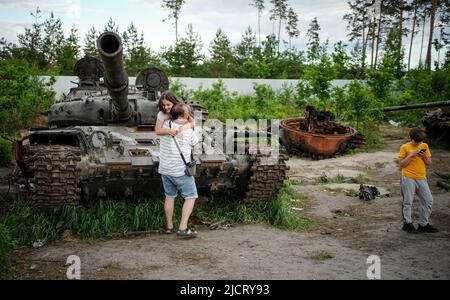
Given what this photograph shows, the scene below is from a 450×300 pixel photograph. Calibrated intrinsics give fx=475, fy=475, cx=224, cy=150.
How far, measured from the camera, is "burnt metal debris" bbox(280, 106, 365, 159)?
13.3 m

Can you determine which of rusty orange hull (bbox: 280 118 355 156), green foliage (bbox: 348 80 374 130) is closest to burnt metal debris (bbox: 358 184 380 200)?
rusty orange hull (bbox: 280 118 355 156)

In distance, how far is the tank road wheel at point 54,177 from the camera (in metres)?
5.82

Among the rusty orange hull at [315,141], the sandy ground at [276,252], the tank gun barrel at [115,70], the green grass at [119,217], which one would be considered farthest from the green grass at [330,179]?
the tank gun barrel at [115,70]

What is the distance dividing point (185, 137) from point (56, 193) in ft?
5.75

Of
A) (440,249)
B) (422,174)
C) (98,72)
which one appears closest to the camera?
(440,249)

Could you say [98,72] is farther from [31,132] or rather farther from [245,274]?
[245,274]

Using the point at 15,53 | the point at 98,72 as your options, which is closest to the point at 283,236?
the point at 98,72

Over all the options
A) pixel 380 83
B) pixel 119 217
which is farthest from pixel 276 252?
pixel 380 83

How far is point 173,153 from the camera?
236 inches

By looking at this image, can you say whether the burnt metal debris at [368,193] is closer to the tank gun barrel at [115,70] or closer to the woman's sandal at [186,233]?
the woman's sandal at [186,233]

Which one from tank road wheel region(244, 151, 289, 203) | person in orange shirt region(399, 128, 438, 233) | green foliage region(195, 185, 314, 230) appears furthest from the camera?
green foliage region(195, 185, 314, 230)

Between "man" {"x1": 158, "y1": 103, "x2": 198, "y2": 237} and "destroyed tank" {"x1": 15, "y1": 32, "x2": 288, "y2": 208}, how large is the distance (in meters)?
0.35

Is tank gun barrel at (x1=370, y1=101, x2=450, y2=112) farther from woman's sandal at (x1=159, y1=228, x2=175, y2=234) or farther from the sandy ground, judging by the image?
woman's sandal at (x1=159, y1=228, x2=175, y2=234)

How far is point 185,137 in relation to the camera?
602 cm
